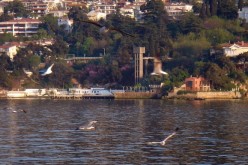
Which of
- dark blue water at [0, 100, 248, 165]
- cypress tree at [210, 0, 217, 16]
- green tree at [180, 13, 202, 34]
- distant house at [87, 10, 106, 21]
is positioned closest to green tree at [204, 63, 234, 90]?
green tree at [180, 13, 202, 34]

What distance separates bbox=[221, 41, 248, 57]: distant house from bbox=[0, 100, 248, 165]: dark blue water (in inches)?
1556

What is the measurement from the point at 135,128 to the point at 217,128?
383cm

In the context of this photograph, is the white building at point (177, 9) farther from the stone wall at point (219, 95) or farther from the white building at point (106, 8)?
the stone wall at point (219, 95)

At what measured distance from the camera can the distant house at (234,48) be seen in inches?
5027

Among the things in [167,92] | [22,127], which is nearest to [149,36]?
[167,92]

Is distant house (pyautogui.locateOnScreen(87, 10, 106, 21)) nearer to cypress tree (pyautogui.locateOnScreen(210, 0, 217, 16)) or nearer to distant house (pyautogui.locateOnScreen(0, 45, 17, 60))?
distant house (pyautogui.locateOnScreen(0, 45, 17, 60))

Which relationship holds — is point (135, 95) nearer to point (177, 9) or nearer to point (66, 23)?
point (66, 23)

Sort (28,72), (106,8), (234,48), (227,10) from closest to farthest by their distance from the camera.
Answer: (234,48), (28,72), (227,10), (106,8)

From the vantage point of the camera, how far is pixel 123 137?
60.2 metres

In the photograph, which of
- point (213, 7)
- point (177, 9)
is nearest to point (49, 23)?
point (177, 9)

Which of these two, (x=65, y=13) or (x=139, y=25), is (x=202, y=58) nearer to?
(x=139, y=25)

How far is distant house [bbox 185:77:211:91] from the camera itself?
118250mm

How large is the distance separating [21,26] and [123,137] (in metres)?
101

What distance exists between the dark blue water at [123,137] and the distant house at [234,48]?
3953 cm
